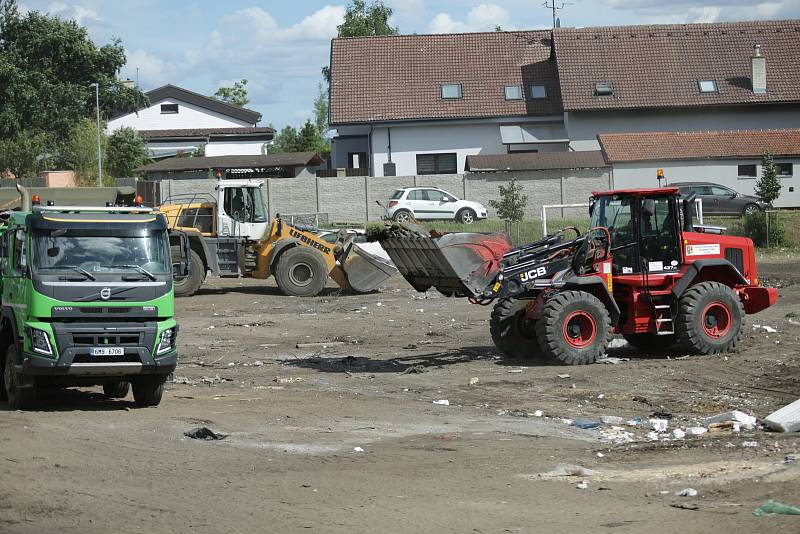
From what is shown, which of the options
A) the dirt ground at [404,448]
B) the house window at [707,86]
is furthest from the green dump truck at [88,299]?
the house window at [707,86]

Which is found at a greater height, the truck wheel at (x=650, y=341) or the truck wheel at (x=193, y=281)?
the truck wheel at (x=193, y=281)

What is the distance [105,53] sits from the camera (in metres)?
71.7

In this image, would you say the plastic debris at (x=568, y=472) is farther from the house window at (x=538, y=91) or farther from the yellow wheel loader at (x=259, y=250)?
the house window at (x=538, y=91)

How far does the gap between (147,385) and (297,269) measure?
14.2m

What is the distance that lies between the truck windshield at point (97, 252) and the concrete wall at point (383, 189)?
32.2 m

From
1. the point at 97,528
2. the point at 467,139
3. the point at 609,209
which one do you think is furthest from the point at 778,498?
the point at 467,139

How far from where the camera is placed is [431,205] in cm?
4378

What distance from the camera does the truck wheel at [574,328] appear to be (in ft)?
55.1

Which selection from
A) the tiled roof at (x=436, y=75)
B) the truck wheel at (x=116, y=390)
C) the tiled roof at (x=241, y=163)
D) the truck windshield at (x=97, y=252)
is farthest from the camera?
the tiled roof at (x=241, y=163)

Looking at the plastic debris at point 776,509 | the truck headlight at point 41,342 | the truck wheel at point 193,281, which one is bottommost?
the plastic debris at point 776,509

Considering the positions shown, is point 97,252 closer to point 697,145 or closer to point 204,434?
point 204,434

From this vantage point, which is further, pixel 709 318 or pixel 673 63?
pixel 673 63

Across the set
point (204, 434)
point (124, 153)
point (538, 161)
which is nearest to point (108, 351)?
point (204, 434)

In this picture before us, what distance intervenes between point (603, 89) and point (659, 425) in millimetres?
42204
